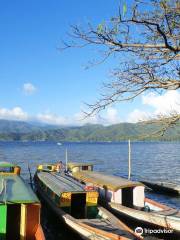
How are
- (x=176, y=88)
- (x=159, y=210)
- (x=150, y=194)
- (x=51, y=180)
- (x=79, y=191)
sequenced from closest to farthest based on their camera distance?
(x=176, y=88), (x=79, y=191), (x=159, y=210), (x=51, y=180), (x=150, y=194)

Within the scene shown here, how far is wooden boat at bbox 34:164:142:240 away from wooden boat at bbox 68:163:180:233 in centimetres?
274

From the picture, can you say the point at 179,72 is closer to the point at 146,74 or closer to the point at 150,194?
the point at 146,74

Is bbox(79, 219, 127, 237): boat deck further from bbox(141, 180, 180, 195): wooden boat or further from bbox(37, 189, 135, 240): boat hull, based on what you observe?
bbox(141, 180, 180, 195): wooden boat

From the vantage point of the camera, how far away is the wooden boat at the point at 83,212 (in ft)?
63.2

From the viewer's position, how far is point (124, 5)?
690cm

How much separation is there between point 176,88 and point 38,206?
12.4m

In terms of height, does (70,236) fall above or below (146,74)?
below

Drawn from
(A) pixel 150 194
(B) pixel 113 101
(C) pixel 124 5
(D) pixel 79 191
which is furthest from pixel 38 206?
(A) pixel 150 194

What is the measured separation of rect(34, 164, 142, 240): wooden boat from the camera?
1927cm

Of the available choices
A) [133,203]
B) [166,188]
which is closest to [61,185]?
[133,203]

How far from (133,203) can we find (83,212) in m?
4.82

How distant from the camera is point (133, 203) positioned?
27.7m

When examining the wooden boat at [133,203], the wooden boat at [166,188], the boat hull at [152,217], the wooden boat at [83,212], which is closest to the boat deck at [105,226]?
the wooden boat at [83,212]

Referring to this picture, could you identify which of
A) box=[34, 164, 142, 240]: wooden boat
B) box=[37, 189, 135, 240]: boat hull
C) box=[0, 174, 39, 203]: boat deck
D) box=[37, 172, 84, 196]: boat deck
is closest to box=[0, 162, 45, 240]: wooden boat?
box=[0, 174, 39, 203]: boat deck
